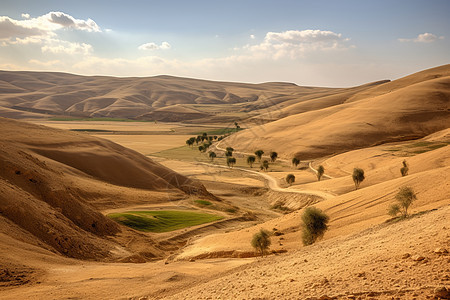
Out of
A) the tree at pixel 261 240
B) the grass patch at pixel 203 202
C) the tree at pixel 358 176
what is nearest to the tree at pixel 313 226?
the tree at pixel 261 240

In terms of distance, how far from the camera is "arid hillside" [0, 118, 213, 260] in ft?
80.6

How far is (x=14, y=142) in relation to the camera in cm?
4919

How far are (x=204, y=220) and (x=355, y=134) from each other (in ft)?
232

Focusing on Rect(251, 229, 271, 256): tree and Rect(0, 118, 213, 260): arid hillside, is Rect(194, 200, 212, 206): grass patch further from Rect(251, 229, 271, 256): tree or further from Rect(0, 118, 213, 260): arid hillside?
Rect(251, 229, 271, 256): tree

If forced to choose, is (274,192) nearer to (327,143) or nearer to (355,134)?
(327,143)

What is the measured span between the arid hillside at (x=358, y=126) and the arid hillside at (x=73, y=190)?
155 feet

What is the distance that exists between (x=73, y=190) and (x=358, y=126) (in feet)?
280

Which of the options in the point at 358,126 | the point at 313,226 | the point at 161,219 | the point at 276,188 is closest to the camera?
the point at 313,226

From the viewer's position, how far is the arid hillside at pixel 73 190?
2458 cm

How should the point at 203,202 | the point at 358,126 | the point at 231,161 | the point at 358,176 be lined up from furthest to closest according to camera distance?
1. the point at 358,126
2. the point at 231,161
3. the point at 203,202
4. the point at 358,176

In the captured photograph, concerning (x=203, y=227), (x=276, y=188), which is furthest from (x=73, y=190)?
(x=276, y=188)

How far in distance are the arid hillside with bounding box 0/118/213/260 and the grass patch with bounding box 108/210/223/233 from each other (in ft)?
8.59

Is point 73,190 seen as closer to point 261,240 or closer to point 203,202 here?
point 203,202

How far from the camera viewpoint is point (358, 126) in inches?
4181
